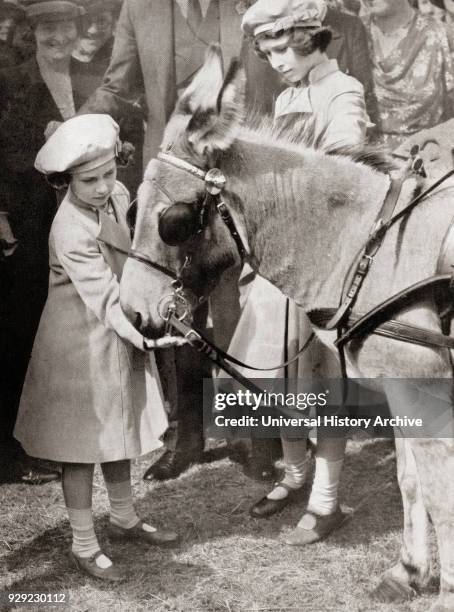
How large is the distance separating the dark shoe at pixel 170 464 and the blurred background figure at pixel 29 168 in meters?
0.76

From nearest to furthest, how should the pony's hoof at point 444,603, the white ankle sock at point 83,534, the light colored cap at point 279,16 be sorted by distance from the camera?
the pony's hoof at point 444,603
the white ankle sock at point 83,534
the light colored cap at point 279,16

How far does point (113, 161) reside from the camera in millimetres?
2959

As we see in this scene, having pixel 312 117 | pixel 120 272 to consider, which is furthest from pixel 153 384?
pixel 312 117

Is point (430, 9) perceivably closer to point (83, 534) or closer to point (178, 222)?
point (178, 222)

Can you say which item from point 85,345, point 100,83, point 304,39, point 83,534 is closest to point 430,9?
point 304,39

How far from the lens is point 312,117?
10.4 feet

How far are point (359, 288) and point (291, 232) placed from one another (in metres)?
0.33

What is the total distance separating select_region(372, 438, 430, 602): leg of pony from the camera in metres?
2.91

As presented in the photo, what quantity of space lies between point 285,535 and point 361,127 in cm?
197

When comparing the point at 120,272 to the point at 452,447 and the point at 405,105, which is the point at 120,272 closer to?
the point at 452,447

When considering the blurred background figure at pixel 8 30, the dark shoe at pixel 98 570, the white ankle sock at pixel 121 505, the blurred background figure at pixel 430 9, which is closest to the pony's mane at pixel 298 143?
the blurred background figure at pixel 8 30

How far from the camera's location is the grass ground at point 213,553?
289 cm

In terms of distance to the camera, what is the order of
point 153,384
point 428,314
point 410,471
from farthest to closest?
1. point 153,384
2. point 410,471
3. point 428,314

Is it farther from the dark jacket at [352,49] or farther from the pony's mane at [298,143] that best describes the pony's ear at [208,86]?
the dark jacket at [352,49]
